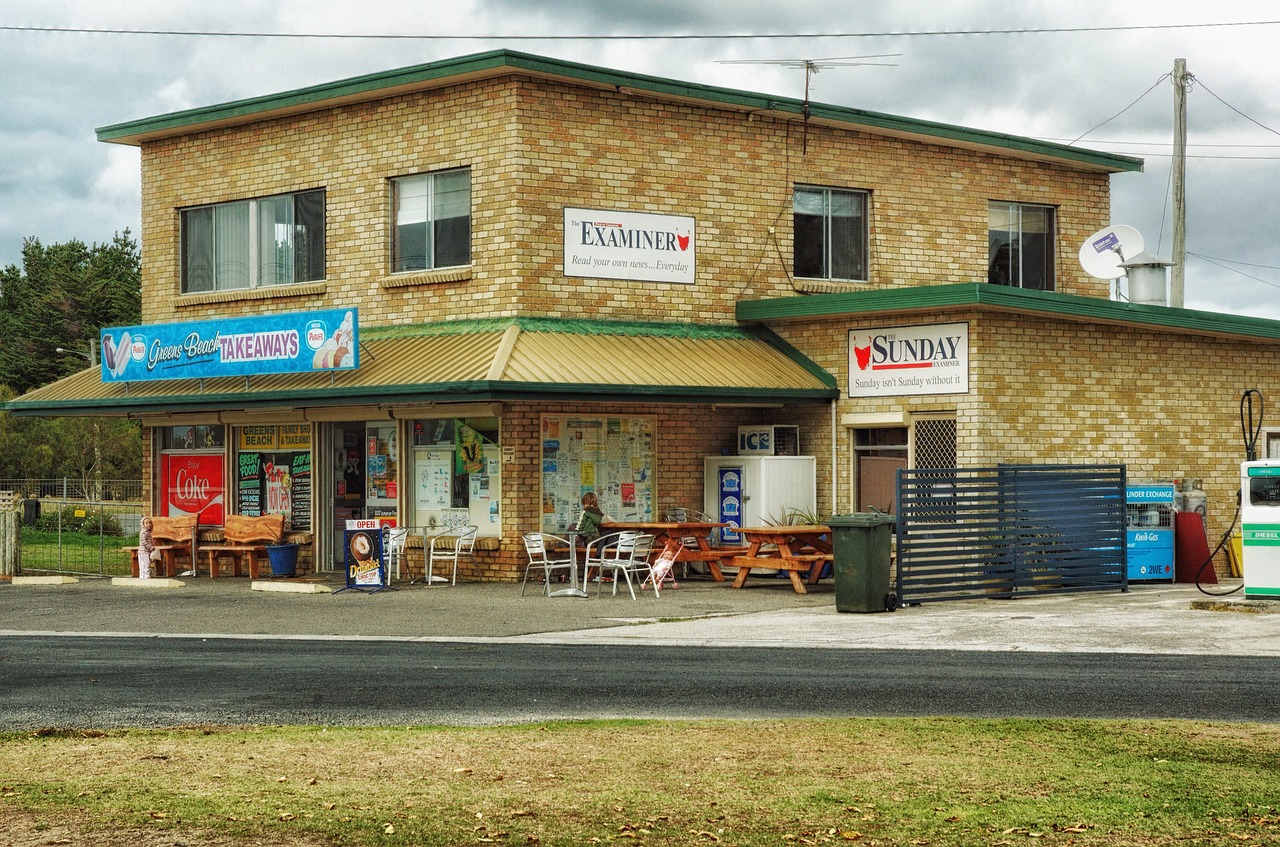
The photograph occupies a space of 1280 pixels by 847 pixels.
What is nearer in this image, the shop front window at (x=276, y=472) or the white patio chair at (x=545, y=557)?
the white patio chair at (x=545, y=557)

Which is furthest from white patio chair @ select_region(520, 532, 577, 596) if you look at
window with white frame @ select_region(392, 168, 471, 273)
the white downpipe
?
window with white frame @ select_region(392, 168, 471, 273)

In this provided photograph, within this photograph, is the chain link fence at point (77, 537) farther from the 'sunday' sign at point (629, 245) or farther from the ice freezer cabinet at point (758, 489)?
the ice freezer cabinet at point (758, 489)

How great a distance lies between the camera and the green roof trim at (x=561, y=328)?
22.0m

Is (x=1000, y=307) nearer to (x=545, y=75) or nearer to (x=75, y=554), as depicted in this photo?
(x=545, y=75)

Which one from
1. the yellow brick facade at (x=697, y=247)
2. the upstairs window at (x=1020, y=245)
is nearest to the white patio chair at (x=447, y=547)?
the yellow brick facade at (x=697, y=247)

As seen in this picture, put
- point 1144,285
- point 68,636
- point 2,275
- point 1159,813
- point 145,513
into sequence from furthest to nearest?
point 2,275, point 145,513, point 1144,285, point 68,636, point 1159,813

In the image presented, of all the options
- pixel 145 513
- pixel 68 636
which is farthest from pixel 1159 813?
pixel 145 513

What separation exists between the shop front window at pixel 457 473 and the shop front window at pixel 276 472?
88.9 inches

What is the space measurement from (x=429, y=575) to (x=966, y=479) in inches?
309

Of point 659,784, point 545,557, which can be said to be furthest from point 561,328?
point 659,784

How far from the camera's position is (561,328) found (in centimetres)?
2216

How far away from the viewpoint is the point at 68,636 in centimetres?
1644

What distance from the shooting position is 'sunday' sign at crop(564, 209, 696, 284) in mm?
22500

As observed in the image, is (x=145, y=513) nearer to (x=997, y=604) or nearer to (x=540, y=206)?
(x=540, y=206)
